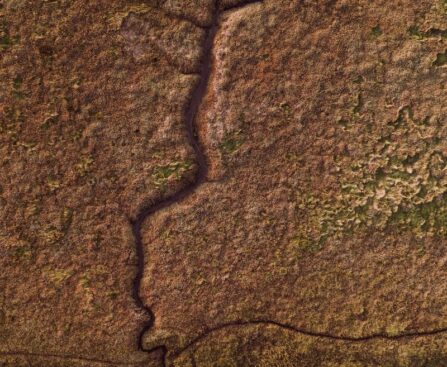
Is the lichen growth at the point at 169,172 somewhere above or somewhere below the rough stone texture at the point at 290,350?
above

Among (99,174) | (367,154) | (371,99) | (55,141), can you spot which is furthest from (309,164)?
(55,141)

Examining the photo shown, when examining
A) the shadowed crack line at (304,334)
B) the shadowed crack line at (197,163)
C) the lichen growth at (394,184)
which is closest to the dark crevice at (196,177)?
the shadowed crack line at (197,163)

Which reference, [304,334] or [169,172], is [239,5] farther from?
[304,334]

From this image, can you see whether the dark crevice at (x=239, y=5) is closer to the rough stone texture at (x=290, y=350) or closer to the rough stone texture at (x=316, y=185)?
the rough stone texture at (x=316, y=185)

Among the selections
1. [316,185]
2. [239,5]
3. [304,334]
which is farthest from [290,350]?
[239,5]

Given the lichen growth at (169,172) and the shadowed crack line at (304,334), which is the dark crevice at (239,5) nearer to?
the lichen growth at (169,172)

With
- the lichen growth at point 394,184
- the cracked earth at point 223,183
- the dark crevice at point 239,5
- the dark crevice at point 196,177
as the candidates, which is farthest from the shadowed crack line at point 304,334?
the dark crevice at point 239,5

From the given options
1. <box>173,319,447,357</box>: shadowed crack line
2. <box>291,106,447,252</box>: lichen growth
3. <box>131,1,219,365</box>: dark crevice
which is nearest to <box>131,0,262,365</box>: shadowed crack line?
<box>131,1,219,365</box>: dark crevice

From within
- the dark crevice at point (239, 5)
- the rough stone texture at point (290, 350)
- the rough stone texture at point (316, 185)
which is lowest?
the rough stone texture at point (290, 350)
